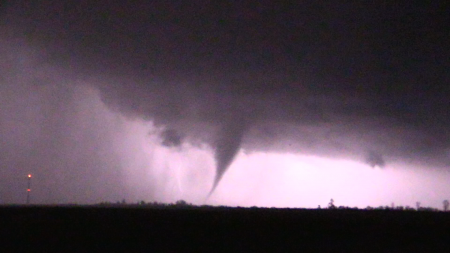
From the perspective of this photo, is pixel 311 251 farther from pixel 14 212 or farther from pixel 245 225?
pixel 14 212

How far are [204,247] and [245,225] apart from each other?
621 centimetres

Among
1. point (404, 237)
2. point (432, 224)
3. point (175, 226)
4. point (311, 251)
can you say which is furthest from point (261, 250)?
point (432, 224)

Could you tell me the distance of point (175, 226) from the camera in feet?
106

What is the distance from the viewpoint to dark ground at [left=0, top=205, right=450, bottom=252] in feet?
88.5

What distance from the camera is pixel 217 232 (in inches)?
1220

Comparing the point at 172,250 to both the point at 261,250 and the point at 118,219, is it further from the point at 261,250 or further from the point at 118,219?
the point at 118,219

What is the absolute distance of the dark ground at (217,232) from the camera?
27.0m

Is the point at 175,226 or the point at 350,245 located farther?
the point at 175,226

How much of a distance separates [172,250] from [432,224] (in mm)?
20209

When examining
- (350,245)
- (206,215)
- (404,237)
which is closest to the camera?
(350,245)

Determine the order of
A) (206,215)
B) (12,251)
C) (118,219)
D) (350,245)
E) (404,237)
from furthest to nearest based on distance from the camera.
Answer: (206,215) < (118,219) < (404,237) < (350,245) < (12,251)

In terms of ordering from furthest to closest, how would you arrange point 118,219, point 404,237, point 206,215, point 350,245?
point 206,215 < point 118,219 < point 404,237 < point 350,245

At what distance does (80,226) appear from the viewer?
32.1 metres

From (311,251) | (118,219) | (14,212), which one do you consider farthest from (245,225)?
(14,212)
